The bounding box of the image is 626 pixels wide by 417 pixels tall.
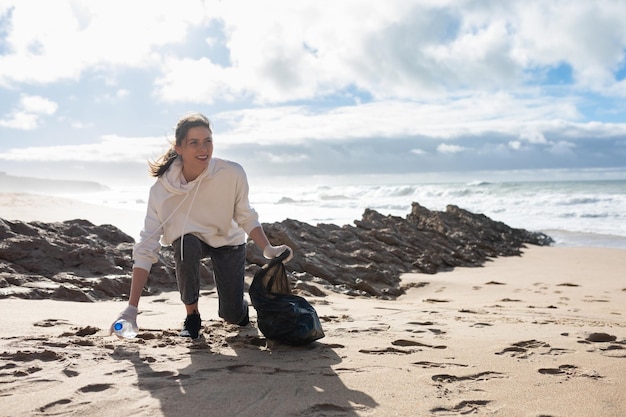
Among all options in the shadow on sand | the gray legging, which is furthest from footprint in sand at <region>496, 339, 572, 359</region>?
the gray legging

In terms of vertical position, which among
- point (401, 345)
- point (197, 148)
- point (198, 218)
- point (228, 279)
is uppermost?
point (197, 148)

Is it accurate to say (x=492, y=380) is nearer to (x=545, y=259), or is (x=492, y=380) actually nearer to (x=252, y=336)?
(x=252, y=336)

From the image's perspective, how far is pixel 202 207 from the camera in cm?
338

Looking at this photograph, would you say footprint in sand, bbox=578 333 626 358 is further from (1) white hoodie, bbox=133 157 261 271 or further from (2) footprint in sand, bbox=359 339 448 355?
(1) white hoodie, bbox=133 157 261 271

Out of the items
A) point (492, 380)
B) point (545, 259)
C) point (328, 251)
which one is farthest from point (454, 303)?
point (545, 259)

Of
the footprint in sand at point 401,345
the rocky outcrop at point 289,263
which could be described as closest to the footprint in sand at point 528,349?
the footprint in sand at point 401,345

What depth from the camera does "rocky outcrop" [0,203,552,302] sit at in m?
4.83

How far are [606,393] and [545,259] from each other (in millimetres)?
9057

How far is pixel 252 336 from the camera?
10.7 ft

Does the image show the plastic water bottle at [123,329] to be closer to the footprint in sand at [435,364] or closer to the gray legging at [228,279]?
the gray legging at [228,279]

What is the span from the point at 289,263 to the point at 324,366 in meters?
4.27

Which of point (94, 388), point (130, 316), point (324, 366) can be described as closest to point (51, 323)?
point (130, 316)

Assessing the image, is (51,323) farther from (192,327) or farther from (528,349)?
(528,349)

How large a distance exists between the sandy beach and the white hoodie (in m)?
0.59
